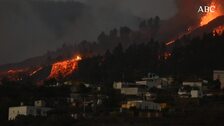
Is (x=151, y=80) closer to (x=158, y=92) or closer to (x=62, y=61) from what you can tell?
(x=158, y=92)

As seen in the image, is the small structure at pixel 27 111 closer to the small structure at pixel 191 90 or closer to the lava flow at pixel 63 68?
the small structure at pixel 191 90

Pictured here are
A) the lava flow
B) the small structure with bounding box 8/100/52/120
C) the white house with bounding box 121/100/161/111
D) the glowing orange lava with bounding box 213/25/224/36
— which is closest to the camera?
the white house with bounding box 121/100/161/111

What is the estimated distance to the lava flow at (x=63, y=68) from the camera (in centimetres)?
11394

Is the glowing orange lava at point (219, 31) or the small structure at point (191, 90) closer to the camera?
the small structure at point (191, 90)

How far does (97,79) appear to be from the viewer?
97125 millimetres

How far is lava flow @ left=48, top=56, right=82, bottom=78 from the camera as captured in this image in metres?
114

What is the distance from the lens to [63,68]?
12094 centimetres

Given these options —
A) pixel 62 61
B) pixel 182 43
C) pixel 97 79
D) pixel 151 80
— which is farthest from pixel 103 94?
pixel 62 61

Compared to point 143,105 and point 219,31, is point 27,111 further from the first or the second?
point 219,31

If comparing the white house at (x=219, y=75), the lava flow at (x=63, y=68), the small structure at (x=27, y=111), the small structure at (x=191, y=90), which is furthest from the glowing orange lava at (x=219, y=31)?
the small structure at (x=27, y=111)

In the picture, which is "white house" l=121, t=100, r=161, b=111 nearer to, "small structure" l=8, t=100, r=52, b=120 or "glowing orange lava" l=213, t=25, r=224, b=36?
"small structure" l=8, t=100, r=52, b=120

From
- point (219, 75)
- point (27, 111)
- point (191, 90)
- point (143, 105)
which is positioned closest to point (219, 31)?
point (219, 75)

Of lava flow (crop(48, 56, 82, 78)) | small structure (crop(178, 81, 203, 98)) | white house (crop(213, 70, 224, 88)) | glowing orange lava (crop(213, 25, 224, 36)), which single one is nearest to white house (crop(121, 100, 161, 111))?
small structure (crop(178, 81, 203, 98))

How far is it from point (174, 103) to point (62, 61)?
200 feet
